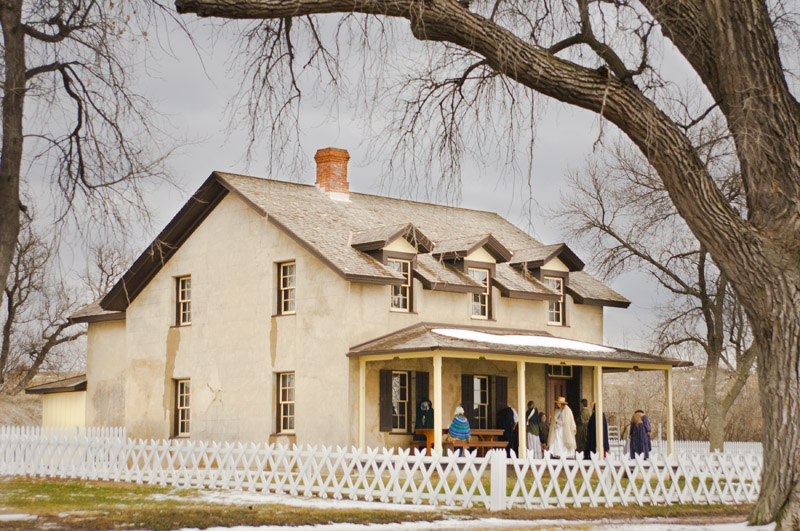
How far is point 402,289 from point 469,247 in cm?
221

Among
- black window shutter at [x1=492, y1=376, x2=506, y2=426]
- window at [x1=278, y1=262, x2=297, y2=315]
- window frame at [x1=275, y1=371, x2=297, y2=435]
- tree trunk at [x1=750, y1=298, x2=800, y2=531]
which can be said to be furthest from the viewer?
black window shutter at [x1=492, y1=376, x2=506, y2=426]

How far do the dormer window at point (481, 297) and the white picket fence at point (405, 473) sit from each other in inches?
164

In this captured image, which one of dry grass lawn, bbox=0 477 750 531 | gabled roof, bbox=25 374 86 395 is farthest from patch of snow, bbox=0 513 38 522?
gabled roof, bbox=25 374 86 395

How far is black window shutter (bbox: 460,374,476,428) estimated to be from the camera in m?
25.3

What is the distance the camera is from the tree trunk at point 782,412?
1188 cm

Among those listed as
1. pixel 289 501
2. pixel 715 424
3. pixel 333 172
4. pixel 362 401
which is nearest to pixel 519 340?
pixel 362 401

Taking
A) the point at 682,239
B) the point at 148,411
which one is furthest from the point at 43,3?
the point at 682,239

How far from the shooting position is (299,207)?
86.8 ft

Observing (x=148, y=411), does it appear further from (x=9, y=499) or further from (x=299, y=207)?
(x=9, y=499)

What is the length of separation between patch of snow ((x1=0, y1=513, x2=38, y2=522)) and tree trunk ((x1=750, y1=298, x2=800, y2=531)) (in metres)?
9.34

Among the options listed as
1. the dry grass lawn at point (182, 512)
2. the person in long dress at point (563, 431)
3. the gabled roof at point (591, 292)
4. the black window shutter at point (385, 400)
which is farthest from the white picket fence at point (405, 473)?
the gabled roof at point (591, 292)

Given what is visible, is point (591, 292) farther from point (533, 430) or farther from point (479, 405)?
point (533, 430)

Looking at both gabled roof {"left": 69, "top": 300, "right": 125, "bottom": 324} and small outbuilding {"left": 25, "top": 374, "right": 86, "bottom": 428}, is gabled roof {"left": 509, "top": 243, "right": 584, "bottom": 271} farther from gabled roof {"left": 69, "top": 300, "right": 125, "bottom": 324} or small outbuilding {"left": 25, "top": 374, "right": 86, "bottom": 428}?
small outbuilding {"left": 25, "top": 374, "right": 86, "bottom": 428}

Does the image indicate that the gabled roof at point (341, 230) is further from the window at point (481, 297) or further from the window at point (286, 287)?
the window at point (286, 287)
